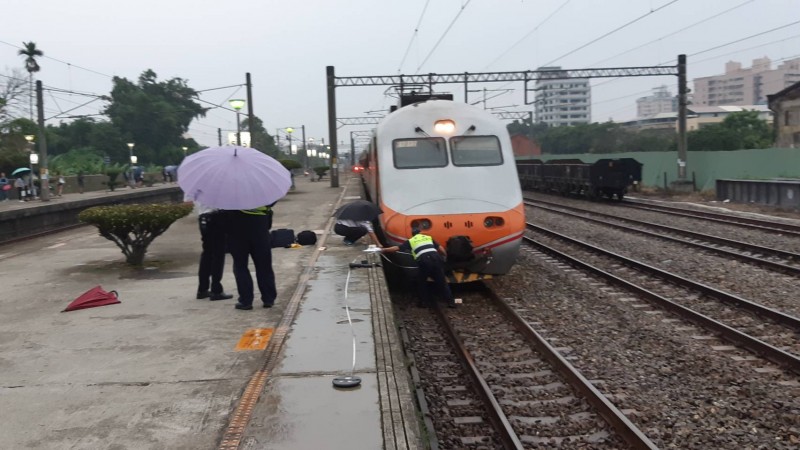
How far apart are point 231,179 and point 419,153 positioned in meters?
4.07

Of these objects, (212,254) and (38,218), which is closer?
(212,254)

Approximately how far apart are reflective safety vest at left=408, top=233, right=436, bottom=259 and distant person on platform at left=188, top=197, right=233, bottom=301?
2.42 m

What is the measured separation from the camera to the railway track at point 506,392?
5.12 meters

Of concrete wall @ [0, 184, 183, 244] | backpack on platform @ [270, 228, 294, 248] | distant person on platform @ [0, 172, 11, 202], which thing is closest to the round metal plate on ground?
backpack on platform @ [270, 228, 294, 248]

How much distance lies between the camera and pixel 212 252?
7.98 m

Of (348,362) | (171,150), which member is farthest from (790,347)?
(171,150)

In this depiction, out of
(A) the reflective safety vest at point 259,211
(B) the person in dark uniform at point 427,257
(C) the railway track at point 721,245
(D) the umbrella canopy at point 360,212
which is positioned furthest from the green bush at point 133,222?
(C) the railway track at point 721,245

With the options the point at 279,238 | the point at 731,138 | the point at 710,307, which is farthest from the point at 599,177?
the point at 731,138

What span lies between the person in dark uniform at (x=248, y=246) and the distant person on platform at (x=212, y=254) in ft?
1.85

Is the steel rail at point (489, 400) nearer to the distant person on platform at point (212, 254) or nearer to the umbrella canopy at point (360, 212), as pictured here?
the umbrella canopy at point (360, 212)

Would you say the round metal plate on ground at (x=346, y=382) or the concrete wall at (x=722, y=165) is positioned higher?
the concrete wall at (x=722, y=165)

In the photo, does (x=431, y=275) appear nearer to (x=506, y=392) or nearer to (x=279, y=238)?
(x=279, y=238)

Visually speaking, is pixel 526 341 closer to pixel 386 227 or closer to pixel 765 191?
pixel 386 227

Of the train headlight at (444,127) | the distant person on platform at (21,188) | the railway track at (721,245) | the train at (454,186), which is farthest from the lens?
the distant person on platform at (21,188)
